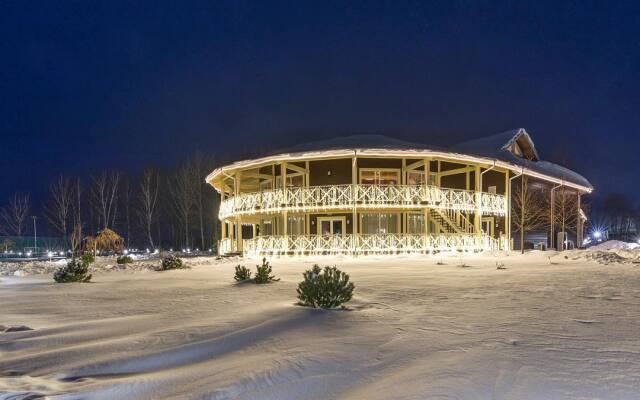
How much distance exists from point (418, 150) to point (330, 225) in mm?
6782

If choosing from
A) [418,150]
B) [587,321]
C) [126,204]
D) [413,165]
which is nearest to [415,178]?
[413,165]

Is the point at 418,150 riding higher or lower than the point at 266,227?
higher

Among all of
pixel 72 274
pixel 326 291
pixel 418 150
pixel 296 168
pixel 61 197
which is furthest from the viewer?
pixel 61 197

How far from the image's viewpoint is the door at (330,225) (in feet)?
83.9

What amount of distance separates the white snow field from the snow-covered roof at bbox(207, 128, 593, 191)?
39.4 ft

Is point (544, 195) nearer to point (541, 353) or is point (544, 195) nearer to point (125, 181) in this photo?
point (541, 353)

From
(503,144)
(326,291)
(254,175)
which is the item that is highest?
(503,144)

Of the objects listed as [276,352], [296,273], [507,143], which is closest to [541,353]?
[276,352]

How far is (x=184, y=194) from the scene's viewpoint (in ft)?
142

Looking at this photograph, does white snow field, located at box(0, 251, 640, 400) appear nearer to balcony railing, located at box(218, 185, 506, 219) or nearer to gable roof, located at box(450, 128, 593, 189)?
balcony railing, located at box(218, 185, 506, 219)

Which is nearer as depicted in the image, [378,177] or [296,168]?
[296,168]

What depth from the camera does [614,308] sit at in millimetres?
7477

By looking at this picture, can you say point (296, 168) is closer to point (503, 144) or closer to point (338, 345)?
point (503, 144)

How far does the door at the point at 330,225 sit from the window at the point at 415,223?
378 centimetres
